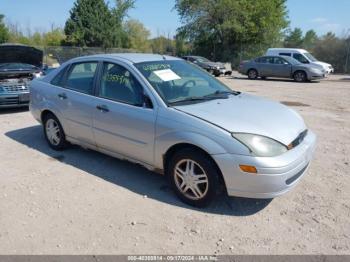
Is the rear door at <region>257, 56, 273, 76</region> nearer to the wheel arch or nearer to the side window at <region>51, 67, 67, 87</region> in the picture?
the side window at <region>51, 67, 67, 87</region>

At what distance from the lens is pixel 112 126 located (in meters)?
4.32

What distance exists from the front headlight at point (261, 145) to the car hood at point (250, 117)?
6 cm

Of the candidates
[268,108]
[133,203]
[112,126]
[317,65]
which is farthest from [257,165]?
[317,65]

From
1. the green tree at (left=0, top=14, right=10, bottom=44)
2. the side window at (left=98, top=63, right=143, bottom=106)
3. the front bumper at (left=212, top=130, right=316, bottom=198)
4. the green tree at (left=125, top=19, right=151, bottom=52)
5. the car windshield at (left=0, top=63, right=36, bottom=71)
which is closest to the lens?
the front bumper at (left=212, top=130, right=316, bottom=198)

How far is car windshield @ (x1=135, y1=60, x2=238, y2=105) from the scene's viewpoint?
4018 millimetres

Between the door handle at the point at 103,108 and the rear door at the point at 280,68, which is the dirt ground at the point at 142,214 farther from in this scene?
the rear door at the point at 280,68

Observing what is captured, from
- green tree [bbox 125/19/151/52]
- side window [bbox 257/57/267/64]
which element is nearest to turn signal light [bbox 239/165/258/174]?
side window [bbox 257/57/267/64]

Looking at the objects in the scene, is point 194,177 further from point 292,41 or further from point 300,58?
point 292,41

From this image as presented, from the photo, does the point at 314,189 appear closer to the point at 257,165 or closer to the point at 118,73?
the point at 257,165

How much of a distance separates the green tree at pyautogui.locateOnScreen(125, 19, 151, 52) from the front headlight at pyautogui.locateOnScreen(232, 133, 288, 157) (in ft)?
157

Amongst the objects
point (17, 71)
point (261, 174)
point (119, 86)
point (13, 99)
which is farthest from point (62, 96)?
point (17, 71)

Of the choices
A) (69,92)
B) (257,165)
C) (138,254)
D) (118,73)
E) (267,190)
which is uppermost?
(118,73)

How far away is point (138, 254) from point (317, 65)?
62.0 ft

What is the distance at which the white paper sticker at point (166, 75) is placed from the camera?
418 cm
